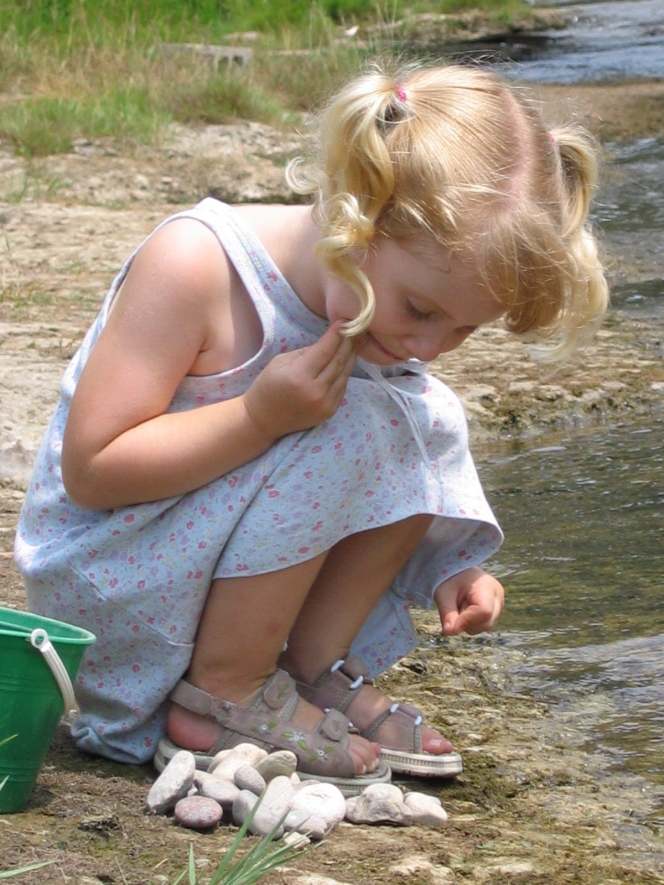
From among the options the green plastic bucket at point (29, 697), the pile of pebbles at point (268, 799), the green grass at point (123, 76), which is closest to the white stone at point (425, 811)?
the pile of pebbles at point (268, 799)

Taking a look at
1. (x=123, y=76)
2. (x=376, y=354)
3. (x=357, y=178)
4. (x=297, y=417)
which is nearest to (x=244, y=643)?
(x=297, y=417)

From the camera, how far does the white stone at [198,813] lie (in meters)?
1.48

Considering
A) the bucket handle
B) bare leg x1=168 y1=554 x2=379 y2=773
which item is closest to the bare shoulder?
bare leg x1=168 y1=554 x2=379 y2=773

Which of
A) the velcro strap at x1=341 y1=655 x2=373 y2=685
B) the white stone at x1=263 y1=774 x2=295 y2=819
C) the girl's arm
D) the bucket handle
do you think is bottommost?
the velcro strap at x1=341 y1=655 x2=373 y2=685

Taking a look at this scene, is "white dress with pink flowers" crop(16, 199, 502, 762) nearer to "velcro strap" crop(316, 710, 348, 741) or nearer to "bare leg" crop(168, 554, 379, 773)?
"bare leg" crop(168, 554, 379, 773)

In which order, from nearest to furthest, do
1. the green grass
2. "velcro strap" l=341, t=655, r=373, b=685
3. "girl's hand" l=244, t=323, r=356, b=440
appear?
"girl's hand" l=244, t=323, r=356, b=440
"velcro strap" l=341, t=655, r=373, b=685
the green grass

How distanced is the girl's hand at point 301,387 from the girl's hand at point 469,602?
1.25 feet

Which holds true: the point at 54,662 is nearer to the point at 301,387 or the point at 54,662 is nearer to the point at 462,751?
the point at 301,387

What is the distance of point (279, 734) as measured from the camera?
173 centimetres

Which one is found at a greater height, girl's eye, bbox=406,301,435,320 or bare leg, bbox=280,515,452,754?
girl's eye, bbox=406,301,435,320

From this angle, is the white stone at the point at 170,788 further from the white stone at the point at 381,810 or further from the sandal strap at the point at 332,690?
the sandal strap at the point at 332,690

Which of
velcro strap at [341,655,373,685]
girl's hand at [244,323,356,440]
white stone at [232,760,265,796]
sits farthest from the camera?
velcro strap at [341,655,373,685]

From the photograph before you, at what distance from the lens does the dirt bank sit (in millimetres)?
1430

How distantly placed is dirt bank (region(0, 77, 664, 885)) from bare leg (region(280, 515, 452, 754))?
0.20 metres
